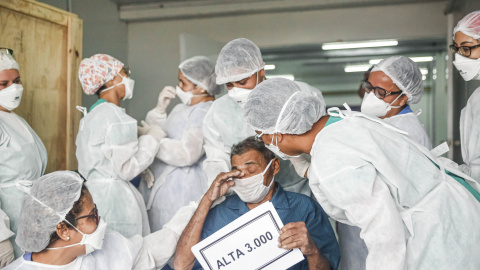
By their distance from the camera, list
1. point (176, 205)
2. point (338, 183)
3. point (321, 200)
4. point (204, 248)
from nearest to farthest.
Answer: point (338, 183) < point (321, 200) < point (204, 248) < point (176, 205)

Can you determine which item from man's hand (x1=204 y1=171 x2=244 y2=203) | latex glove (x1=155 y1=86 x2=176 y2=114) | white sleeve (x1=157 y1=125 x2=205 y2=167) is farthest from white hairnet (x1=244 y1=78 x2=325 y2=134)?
latex glove (x1=155 y1=86 x2=176 y2=114)

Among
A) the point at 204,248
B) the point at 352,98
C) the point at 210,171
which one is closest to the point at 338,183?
the point at 204,248

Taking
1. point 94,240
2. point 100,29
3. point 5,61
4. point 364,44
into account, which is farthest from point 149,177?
point 364,44

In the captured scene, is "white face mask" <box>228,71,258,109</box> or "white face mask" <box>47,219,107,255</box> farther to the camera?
"white face mask" <box>228,71,258,109</box>

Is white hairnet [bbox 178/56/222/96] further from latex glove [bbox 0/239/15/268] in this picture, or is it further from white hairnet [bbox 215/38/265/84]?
latex glove [bbox 0/239/15/268]

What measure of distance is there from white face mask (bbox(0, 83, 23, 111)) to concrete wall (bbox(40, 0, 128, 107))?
2437 mm

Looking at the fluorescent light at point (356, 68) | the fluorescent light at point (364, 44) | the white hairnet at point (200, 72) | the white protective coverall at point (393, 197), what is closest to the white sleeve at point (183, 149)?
the white hairnet at point (200, 72)

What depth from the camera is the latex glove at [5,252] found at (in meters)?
2.45

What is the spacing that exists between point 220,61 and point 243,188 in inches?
30.5

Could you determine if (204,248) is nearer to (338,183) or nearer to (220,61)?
(338,183)

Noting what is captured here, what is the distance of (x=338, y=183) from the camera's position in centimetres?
168

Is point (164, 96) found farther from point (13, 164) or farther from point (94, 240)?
point (94, 240)

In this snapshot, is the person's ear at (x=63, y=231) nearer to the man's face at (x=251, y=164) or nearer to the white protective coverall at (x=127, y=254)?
the white protective coverall at (x=127, y=254)

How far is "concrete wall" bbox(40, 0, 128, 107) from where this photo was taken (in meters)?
5.59
